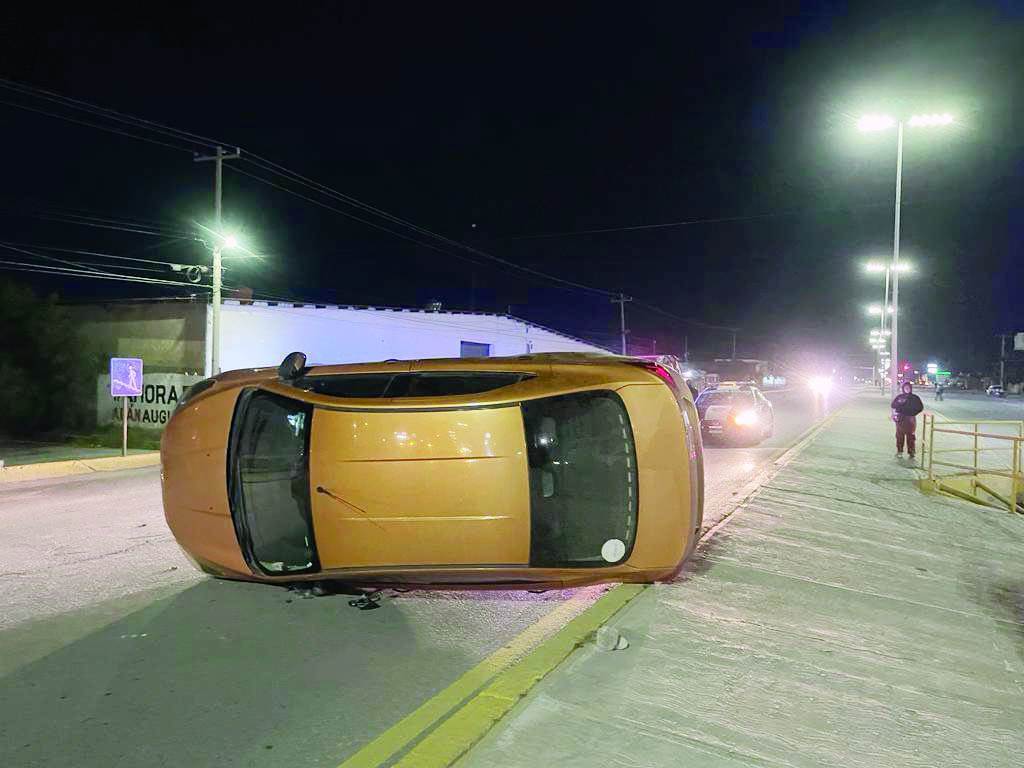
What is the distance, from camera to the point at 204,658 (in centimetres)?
426

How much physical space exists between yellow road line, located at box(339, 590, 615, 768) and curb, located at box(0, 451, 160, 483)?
1241 centimetres

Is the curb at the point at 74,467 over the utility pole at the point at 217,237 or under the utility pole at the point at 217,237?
under

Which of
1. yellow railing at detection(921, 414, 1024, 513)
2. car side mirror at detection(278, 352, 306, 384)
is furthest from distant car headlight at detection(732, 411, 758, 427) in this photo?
car side mirror at detection(278, 352, 306, 384)

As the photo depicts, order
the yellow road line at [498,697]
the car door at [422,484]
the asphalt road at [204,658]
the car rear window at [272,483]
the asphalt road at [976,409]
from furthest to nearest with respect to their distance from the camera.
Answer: the asphalt road at [976,409]
the car rear window at [272,483]
the car door at [422,484]
the asphalt road at [204,658]
the yellow road line at [498,697]

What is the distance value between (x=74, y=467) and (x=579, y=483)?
1368 cm

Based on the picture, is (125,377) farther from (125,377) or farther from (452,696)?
(452,696)

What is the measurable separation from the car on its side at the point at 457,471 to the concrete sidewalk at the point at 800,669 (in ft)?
2.29

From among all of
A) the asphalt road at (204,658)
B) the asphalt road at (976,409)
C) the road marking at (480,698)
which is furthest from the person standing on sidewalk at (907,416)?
the asphalt road at (976,409)

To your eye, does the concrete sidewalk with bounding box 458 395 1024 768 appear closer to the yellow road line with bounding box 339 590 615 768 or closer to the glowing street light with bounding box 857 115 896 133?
the yellow road line with bounding box 339 590 615 768

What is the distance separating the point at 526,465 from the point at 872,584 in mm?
3482

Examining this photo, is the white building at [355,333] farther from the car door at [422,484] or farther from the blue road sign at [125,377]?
the car door at [422,484]

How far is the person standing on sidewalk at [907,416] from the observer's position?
14.4m

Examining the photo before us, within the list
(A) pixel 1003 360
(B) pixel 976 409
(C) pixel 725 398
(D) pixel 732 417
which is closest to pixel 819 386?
(A) pixel 1003 360

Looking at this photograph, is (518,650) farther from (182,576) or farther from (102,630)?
(182,576)
